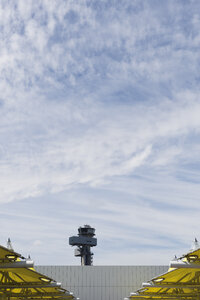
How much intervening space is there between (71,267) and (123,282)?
4.00 m

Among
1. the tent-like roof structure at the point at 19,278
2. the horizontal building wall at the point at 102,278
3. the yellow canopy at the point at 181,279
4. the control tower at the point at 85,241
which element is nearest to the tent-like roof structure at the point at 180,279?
the yellow canopy at the point at 181,279

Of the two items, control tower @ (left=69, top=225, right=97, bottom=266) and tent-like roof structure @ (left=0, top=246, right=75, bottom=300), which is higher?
control tower @ (left=69, top=225, right=97, bottom=266)

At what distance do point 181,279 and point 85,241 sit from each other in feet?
156

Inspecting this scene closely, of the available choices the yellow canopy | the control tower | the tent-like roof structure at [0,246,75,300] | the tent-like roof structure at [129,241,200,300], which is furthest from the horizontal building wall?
the control tower

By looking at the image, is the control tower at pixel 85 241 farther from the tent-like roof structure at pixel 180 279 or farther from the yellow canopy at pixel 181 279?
the yellow canopy at pixel 181 279

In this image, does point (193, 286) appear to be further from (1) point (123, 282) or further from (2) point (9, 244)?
(1) point (123, 282)

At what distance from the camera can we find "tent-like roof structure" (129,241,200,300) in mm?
12109

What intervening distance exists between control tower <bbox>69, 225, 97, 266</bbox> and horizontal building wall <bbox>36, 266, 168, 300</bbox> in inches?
1318

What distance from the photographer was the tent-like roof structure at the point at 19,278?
1134cm

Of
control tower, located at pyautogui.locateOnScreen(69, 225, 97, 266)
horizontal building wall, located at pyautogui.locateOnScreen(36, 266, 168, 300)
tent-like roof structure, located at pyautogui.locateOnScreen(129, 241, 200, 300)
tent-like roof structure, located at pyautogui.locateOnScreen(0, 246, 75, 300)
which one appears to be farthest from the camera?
control tower, located at pyautogui.locateOnScreen(69, 225, 97, 266)

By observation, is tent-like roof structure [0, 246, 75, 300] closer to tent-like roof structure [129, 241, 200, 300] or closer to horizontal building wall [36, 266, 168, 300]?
tent-like roof structure [129, 241, 200, 300]

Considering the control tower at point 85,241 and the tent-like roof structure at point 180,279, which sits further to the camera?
the control tower at point 85,241

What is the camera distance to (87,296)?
31.2m

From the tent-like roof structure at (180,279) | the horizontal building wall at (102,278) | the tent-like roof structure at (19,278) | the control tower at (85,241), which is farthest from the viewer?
the control tower at (85,241)
